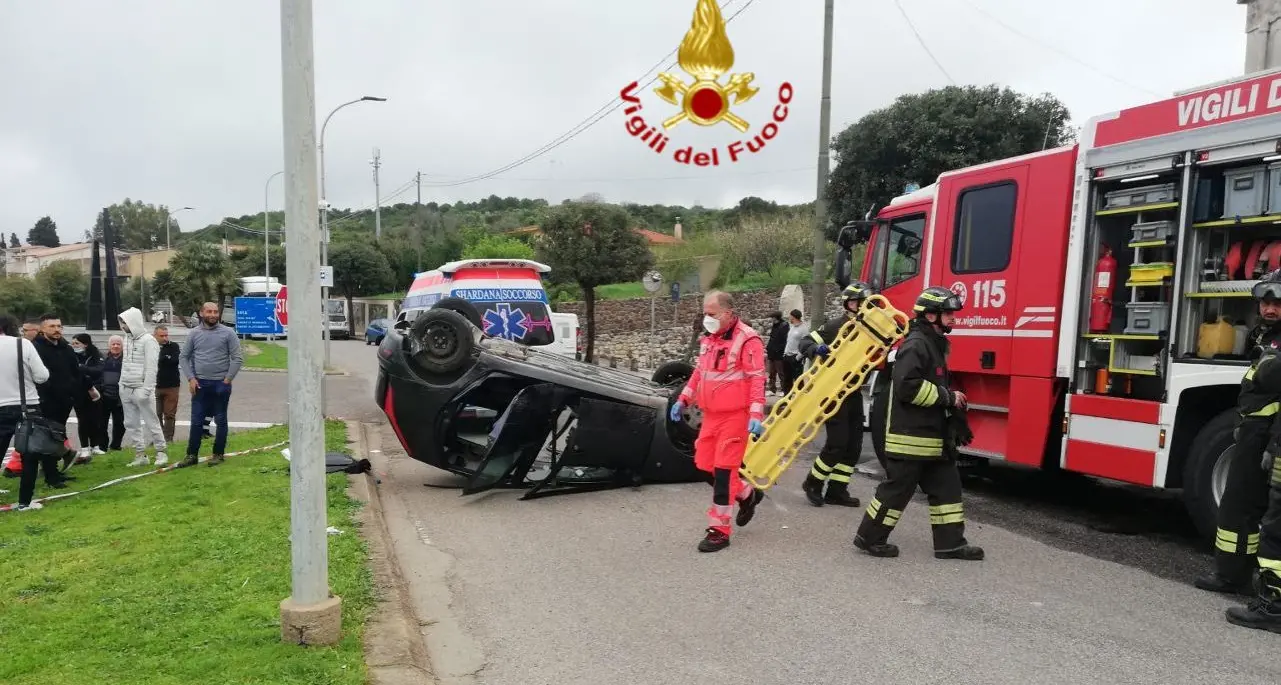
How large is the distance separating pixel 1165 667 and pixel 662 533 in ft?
10.9

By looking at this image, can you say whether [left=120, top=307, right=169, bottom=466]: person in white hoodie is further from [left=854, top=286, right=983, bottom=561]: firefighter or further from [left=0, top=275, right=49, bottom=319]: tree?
[left=0, top=275, right=49, bottom=319]: tree

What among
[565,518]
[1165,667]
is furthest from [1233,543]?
[565,518]

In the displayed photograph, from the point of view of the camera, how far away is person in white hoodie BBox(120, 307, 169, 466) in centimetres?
950

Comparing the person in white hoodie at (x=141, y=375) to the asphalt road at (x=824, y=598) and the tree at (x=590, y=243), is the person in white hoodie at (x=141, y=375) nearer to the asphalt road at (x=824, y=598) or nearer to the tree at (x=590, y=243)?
the asphalt road at (x=824, y=598)

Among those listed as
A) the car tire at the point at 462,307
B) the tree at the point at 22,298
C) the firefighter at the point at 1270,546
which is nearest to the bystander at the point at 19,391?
the car tire at the point at 462,307

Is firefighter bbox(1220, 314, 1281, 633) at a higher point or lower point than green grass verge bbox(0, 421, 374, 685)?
higher

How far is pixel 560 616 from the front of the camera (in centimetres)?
482

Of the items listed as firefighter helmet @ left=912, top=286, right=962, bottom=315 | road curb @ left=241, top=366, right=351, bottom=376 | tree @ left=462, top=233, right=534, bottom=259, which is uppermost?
tree @ left=462, top=233, right=534, bottom=259

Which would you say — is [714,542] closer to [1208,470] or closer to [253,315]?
[1208,470]

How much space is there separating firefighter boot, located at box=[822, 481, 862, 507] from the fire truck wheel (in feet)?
7.93

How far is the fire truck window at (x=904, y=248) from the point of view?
8.57m

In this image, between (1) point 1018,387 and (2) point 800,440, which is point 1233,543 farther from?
(2) point 800,440

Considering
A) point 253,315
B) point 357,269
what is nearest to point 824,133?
point 253,315

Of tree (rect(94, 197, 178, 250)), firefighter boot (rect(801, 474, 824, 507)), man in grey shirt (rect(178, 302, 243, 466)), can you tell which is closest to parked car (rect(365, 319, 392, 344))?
man in grey shirt (rect(178, 302, 243, 466))
